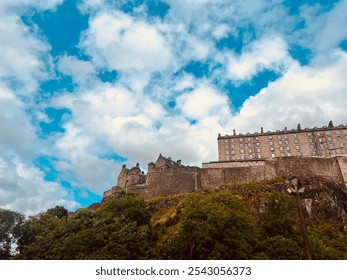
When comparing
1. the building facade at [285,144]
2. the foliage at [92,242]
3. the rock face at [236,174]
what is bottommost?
the foliage at [92,242]

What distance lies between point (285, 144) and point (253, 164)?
16.6m

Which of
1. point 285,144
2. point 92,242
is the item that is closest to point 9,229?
point 92,242

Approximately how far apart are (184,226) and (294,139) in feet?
222

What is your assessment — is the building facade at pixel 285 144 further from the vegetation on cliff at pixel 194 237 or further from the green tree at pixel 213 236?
the green tree at pixel 213 236

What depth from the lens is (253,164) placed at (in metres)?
79.2

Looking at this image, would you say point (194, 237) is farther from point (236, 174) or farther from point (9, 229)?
point (236, 174)

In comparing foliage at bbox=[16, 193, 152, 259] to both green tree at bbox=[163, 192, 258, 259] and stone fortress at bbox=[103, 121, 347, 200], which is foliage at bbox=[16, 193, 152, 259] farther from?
stone fortress at bbox=[103, 121, 347, 200]

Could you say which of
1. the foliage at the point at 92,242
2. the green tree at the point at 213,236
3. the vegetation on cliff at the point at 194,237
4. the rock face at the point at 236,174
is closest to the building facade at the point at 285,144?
the rock face at the point at 236,174

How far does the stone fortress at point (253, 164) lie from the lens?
5891 cm

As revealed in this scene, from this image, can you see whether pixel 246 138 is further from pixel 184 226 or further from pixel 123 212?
pixel 184 226

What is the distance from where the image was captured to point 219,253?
27641 millimetres

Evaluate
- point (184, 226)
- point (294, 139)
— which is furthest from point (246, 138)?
point (184, 226)

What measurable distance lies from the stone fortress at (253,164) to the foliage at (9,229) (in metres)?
27.8

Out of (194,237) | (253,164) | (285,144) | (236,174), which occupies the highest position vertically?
(285,144)
